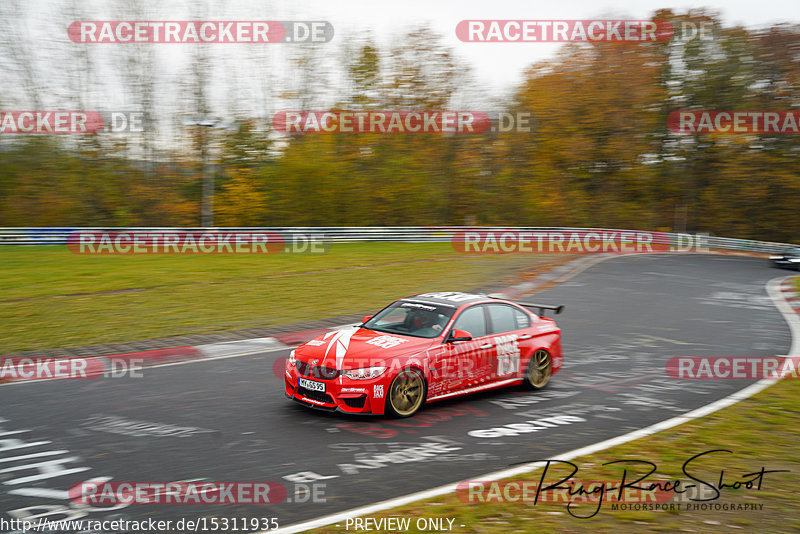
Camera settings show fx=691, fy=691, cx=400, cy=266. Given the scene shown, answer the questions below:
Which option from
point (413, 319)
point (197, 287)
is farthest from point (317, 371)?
point (197, 287)

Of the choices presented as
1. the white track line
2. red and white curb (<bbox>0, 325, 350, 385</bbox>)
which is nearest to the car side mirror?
the white track line

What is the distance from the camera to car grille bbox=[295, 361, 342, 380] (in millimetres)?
8227

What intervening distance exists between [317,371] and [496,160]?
130 ft

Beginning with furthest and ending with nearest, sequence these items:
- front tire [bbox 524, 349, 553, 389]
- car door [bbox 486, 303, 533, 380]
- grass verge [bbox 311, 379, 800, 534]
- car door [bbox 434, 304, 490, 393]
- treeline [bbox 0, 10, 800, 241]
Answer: treeline [bbox 0, 10, 800, 241], front tire [bbox 524, 349, 553, 389], car door [bbox 486, 303, 533, 380], car door [bbox 434, 304, 490, 393], grass verge [bbox 311, 379, 800, 534]

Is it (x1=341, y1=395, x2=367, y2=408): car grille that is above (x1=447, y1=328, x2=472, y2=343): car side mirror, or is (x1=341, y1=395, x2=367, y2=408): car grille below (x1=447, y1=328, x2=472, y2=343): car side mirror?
below

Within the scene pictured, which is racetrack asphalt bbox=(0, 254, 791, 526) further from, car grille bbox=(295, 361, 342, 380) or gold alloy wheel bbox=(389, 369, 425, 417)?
car grille bbox=(295, 361, 342, 380)

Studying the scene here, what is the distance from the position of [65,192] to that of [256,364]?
2948 centimetres

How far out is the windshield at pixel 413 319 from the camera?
29.9 feet

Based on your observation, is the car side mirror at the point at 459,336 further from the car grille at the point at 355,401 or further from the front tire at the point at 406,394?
the car grille at the point at 355,401

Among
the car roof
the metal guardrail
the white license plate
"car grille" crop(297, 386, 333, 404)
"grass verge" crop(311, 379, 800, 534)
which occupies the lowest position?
"grass verge" crop(311, 379, 800, 534)

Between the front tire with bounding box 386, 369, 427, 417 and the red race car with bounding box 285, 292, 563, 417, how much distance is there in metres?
0.01

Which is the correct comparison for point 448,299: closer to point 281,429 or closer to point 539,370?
point 539,370

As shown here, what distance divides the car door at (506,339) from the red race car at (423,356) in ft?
0.05

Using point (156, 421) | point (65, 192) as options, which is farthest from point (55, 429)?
point (65, 192)
